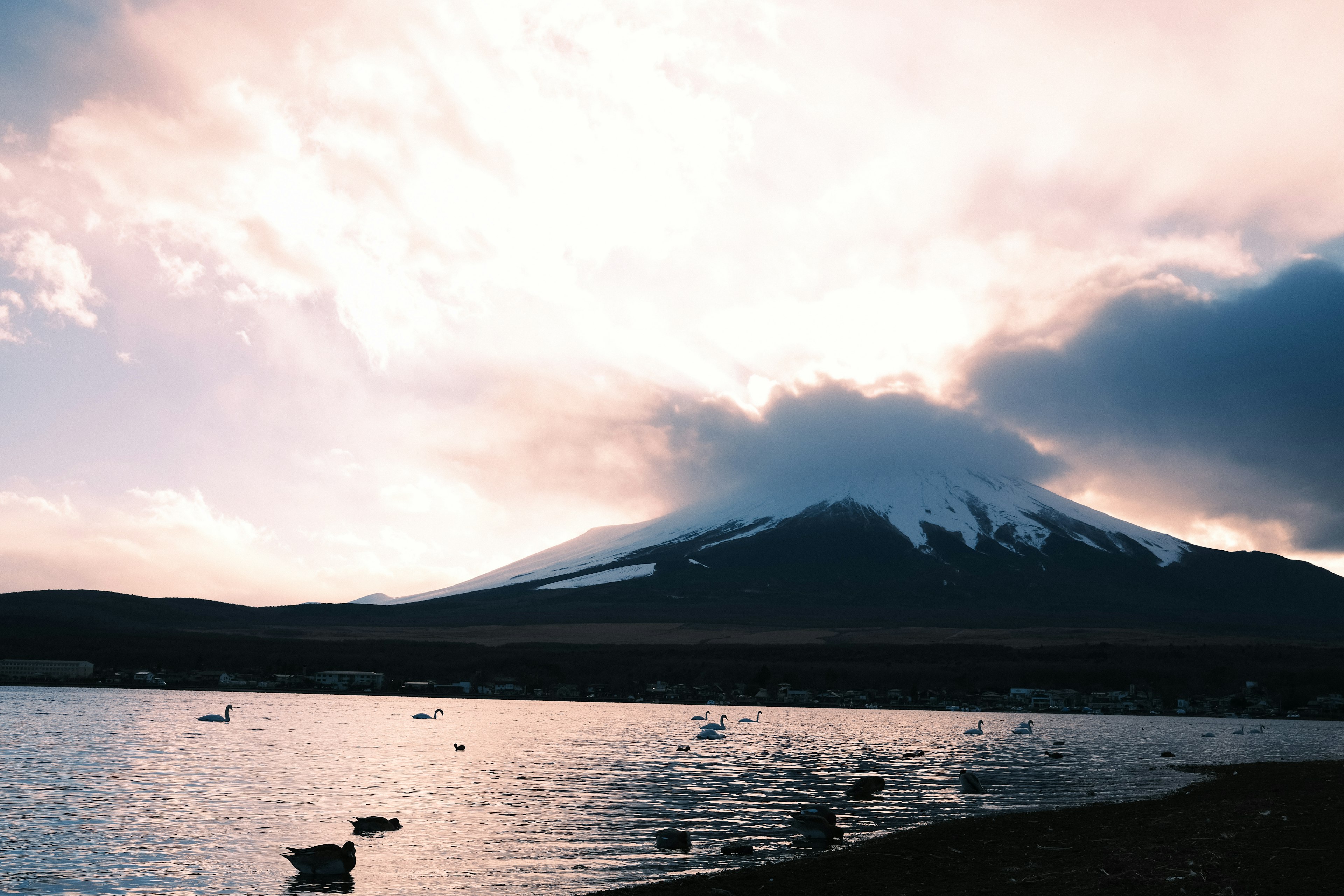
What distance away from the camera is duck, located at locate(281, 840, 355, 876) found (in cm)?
2825

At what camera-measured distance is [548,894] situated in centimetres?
2691

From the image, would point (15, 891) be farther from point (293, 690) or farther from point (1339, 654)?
point (1339, 654)

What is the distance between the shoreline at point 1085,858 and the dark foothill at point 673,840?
3593 millimetres

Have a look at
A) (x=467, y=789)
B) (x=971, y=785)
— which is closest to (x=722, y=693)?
(x=971, y=785)

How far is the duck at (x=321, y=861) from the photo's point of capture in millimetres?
28250

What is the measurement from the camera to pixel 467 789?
49.1 m

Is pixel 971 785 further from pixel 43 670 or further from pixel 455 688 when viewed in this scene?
pixel 43 670

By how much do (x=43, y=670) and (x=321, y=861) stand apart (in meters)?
163

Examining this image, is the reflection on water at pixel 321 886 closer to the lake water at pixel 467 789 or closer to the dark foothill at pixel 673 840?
the lake water at pixel 467 789

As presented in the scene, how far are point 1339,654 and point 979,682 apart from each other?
235 ft

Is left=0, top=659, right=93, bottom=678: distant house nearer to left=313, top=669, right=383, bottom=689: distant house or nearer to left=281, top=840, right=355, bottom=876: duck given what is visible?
left=313, top=669, right=383, bottom=689: distant house

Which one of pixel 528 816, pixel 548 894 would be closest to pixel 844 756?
pixel 528 816

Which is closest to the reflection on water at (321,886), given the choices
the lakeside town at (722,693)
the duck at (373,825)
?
the duck at (373,825)

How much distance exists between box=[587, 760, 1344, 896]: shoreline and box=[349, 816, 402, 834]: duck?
12289 millimetres
